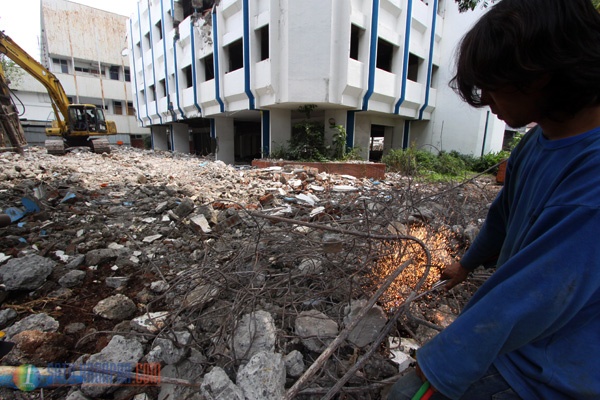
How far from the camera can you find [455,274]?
4.24ft

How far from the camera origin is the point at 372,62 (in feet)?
30.8

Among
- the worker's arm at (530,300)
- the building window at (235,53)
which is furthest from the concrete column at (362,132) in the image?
the worker's arm at (530,300)

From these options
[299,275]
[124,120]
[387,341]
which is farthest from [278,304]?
[124,120]

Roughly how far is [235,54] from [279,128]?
13.9 ft

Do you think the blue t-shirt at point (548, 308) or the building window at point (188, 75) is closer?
the blue t-shirt at point (548, 308)

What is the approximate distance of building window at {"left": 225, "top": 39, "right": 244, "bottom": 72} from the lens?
11.1 metres

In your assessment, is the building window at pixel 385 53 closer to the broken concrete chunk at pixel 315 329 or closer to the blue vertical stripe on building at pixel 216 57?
the blue vertical stripe on building at pixel 216 57

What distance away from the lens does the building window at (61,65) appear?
22.6 meters

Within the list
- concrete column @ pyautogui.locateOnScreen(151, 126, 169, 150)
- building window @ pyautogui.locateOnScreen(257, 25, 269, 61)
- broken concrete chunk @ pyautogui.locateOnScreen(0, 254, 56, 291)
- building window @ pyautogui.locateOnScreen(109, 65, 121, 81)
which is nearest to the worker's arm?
broken concrete chunk @ pyautogui.locateOnScreen(0, 254, 56, 291)

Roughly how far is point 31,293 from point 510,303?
294cm

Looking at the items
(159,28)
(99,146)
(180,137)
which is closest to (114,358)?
(99,146)

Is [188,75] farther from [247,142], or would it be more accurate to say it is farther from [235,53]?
[247,142]

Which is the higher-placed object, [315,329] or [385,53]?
[385,53]

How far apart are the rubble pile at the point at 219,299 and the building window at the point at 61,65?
26777mm
